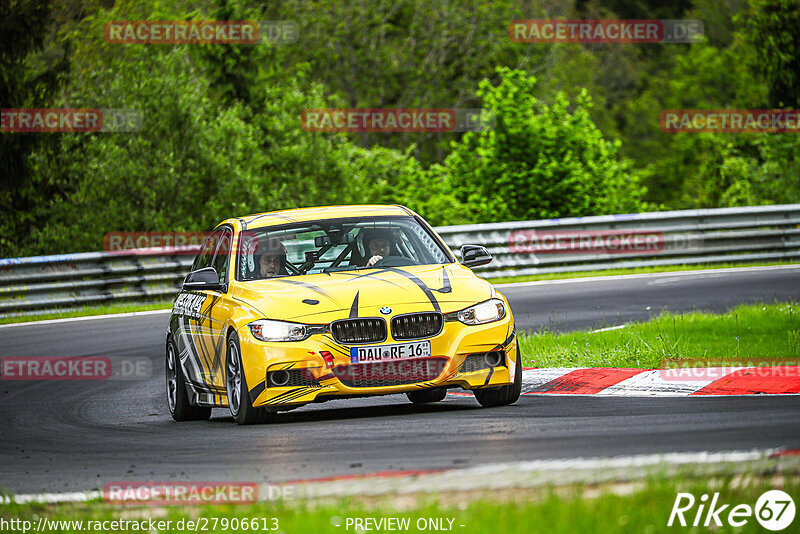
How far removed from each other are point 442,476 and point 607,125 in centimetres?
6501

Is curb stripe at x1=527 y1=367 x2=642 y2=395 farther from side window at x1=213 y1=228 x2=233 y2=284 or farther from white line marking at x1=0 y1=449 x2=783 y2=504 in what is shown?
white line marking at x1=0 y1=449 x2=783 y2=504

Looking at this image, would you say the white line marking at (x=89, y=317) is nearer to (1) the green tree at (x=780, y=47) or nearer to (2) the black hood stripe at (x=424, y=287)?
(2) the black hood stripe at (x=424, y=287)

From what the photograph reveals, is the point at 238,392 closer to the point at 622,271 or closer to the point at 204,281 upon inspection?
the point at 204,281

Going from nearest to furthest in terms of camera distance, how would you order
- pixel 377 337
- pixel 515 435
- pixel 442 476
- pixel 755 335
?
pixel 442 476
pixel 515 435
pixel 377 337
pixel 755 335

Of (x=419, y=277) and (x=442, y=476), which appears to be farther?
(x=419, y=277)

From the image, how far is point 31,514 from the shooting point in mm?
6277

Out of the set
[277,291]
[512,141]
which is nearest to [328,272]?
[277,291]

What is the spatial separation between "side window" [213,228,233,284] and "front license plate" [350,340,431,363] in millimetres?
1752

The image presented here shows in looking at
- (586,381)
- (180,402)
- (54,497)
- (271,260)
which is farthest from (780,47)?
(54,497)

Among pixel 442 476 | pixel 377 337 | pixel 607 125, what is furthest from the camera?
pixel 607 125

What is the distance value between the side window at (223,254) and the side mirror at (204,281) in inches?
8.5

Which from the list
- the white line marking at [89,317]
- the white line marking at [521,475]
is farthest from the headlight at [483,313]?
the white line marking at [89,317]

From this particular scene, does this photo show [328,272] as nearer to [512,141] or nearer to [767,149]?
[512,141]

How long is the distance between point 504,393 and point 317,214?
2189 mm
